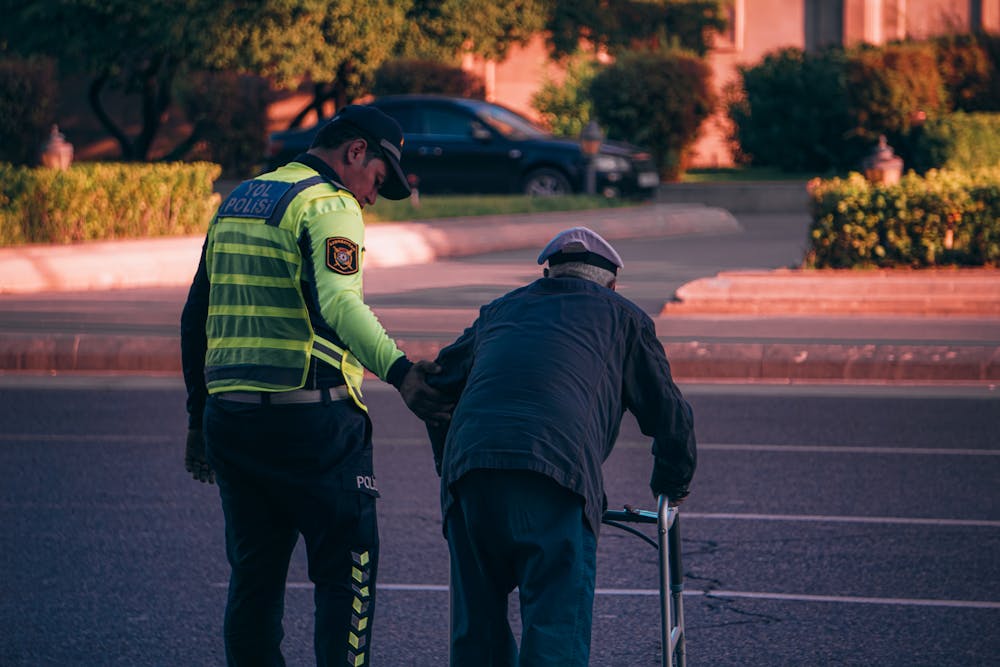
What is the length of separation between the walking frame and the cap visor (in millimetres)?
1040

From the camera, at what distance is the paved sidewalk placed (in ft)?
38.9

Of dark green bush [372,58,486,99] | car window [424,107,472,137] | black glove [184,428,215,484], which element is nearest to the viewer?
black glove [184,428,215,484]

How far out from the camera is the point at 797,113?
30.0m

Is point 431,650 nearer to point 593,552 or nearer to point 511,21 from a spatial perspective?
point 593,552

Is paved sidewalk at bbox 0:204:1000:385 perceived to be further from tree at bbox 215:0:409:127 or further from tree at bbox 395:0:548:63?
tree at bbox 395:0:548:63

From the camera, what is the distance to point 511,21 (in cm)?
3053

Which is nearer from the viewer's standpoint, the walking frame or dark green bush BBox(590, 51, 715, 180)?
the walking frame

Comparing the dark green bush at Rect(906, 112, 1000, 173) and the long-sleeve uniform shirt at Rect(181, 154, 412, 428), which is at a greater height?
the long-sleeve uniform shirt at Rect(181, 154, 412, 428)

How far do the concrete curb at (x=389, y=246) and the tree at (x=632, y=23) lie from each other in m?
8.93

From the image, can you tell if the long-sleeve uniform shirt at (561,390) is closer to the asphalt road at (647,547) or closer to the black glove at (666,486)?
Result: the black glove at (666,486)

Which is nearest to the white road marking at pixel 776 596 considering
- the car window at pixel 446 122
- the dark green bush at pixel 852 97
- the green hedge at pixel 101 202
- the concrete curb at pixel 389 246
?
the concrete curb at pixel 389 246

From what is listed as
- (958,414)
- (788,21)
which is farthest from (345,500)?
(788,21)

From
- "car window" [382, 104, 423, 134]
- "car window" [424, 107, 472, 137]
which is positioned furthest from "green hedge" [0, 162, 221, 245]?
"car window" [424, 107, 472, 137]

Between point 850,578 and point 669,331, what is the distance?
260 inches
